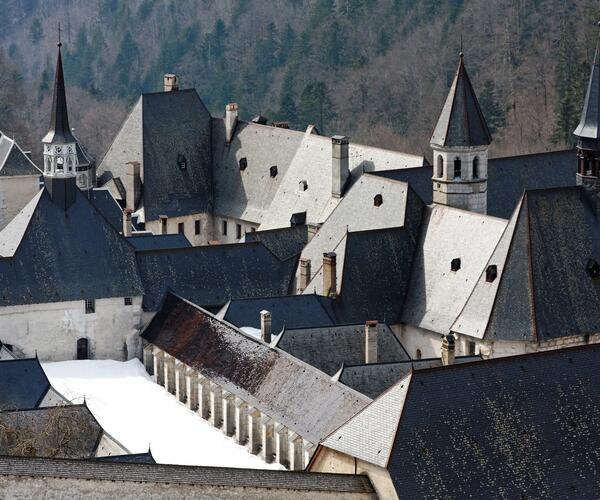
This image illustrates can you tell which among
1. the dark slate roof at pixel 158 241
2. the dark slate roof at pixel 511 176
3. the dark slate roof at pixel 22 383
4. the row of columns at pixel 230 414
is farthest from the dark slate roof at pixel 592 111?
the dark slate roof at pixel 22 383

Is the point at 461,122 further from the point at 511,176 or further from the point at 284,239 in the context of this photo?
the point at 284,239

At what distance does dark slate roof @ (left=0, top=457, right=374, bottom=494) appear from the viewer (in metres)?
74.6

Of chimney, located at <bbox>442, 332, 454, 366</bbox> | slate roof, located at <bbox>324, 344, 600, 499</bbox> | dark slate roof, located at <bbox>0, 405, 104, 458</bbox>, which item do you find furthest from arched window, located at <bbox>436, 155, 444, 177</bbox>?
slate roof, located at <bbox>324, 344, 600, 499</bbox>

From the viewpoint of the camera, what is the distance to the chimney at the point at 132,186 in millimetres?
127750

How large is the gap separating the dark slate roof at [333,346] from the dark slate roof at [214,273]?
36.2ft

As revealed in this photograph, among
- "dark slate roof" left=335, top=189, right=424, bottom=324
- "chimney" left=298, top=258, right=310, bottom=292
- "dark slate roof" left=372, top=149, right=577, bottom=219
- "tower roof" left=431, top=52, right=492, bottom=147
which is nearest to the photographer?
"dark slate roof" left=335, top=189, right=424, bottom=324

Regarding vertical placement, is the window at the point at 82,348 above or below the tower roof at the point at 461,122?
below

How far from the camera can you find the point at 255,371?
94188mm

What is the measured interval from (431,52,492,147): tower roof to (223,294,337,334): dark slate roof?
9.37 meters

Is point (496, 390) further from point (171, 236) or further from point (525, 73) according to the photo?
point (525, 73)

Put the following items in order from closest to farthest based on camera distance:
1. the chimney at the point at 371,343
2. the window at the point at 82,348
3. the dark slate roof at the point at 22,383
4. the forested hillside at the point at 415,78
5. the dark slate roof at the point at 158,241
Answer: the dark slate roof at the point at 22,383 → the chimney at the point at 371,343 → the window at the point at 82,348 → the dark slate roof at the point at 158,241 → the forested hillside at the point at 415,78

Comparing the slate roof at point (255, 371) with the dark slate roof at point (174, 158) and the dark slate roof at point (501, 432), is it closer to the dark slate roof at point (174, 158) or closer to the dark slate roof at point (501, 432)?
the dark slate roof at point (501, 432)

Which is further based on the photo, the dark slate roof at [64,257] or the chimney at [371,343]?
the dark slate roof at [64,257]

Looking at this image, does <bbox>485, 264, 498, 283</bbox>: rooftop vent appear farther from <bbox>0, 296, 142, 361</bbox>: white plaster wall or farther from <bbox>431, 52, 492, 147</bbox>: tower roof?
<bbox>0, 296, 142, 361</bbox>: white plaster wall
